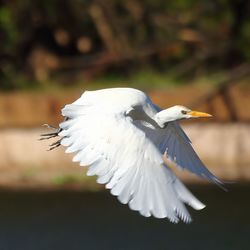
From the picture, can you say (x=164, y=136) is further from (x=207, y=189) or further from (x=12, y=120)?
(x=12, y=120)

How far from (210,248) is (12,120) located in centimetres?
519

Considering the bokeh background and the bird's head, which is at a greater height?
the bokeh background

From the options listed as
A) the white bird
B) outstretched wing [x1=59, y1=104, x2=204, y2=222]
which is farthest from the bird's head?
outstretched wing [x1=59, y1=104, x2=204, y2=222]

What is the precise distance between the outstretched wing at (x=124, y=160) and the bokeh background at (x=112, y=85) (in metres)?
3.63

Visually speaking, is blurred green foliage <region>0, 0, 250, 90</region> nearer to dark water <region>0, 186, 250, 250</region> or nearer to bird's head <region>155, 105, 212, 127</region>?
dark water <region>0, 186, 250, 250</region>

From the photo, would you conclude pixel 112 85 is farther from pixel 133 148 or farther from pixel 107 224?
pixel 133 148

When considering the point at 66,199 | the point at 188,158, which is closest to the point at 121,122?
the point at 188,158

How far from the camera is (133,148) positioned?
5809 mm

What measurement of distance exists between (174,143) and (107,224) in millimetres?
3568

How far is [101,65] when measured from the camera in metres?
14.2

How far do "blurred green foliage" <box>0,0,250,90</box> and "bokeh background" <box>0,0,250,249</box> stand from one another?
0.02m

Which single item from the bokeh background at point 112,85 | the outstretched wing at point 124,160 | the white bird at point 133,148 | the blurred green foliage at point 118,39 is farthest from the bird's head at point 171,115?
the blurred green foliage at point 118,39

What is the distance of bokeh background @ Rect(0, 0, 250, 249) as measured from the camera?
1035 centimetres

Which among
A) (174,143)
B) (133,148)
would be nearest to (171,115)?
(174,143)
